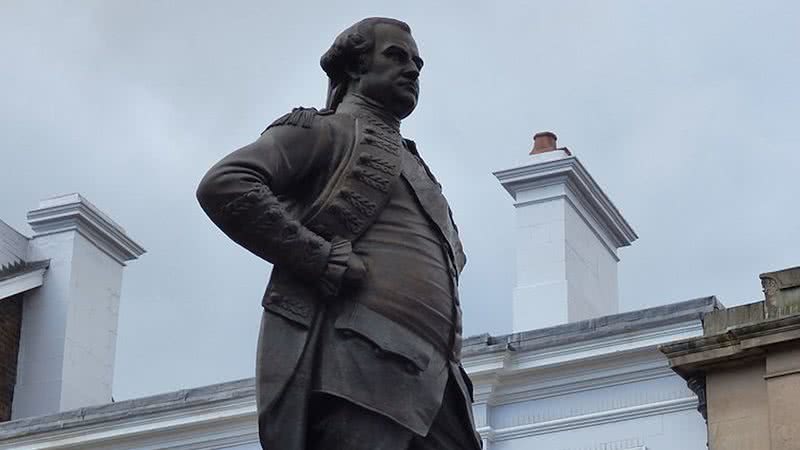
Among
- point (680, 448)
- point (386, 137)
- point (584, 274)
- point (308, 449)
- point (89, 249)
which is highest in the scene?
point (89, 249)

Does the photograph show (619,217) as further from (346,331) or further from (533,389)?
(346,331)

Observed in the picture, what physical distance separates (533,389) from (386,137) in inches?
650

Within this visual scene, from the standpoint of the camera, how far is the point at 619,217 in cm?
2906

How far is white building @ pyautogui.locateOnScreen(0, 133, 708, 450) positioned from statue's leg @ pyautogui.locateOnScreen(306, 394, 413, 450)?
16.3m

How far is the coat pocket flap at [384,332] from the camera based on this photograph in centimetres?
825

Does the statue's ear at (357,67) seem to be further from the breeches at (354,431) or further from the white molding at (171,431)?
the white molding at (171,431)

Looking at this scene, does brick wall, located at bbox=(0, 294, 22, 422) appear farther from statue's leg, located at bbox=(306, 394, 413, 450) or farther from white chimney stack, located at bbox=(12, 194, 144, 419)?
statue's leg, located at bbox=(306, 394, 413, 450)

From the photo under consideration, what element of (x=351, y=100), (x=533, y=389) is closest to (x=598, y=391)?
(x=533, y=389)

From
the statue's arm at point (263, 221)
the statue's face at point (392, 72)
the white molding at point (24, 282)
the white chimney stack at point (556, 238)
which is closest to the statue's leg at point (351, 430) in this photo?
the statue's arm at point (263, 221)

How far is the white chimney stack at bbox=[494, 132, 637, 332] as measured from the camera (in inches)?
1069

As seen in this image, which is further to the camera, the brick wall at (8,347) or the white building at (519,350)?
the brick wall at (8,347)

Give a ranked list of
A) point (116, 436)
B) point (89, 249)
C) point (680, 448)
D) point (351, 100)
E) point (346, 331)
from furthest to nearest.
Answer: point (89, 249), point (116, 436), point (680, 448), point (351, 100), point (346, 331)

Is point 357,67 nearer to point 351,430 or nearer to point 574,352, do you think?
point 351,430

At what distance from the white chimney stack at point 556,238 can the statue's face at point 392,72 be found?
17.9 meters
